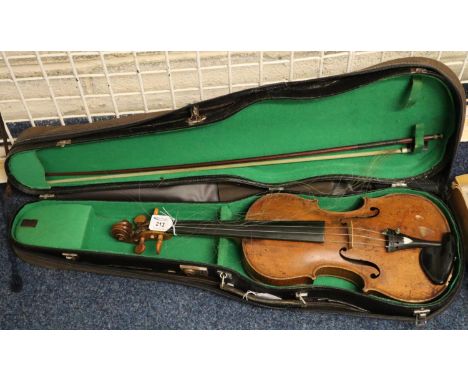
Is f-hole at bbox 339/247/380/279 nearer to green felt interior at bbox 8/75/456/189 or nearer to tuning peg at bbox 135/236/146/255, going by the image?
green felt interior at bbox 8/75/456/189

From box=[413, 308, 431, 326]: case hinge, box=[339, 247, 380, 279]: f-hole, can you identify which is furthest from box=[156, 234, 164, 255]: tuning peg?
box=[413, 308, 431, 326]: case hinge

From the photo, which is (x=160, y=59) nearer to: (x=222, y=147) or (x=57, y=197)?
(x=222, y=147)

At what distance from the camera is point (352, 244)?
1486 millimetres

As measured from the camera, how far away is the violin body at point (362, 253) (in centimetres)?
146

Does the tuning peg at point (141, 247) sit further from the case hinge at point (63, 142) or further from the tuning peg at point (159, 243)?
the case hinge at point (63, 142)

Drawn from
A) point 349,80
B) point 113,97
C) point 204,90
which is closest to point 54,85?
point 113,97

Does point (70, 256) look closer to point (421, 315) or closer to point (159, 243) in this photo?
point (159, 243)

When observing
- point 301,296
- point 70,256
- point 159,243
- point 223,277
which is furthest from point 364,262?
point 70,256

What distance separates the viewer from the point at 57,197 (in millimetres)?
1733

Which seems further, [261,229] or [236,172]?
[236,172]

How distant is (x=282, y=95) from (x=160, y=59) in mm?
648

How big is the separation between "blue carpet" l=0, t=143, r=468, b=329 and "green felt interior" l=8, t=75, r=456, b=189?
36cm

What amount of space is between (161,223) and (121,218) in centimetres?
24

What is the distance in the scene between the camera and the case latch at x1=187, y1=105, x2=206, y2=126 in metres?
1.46
